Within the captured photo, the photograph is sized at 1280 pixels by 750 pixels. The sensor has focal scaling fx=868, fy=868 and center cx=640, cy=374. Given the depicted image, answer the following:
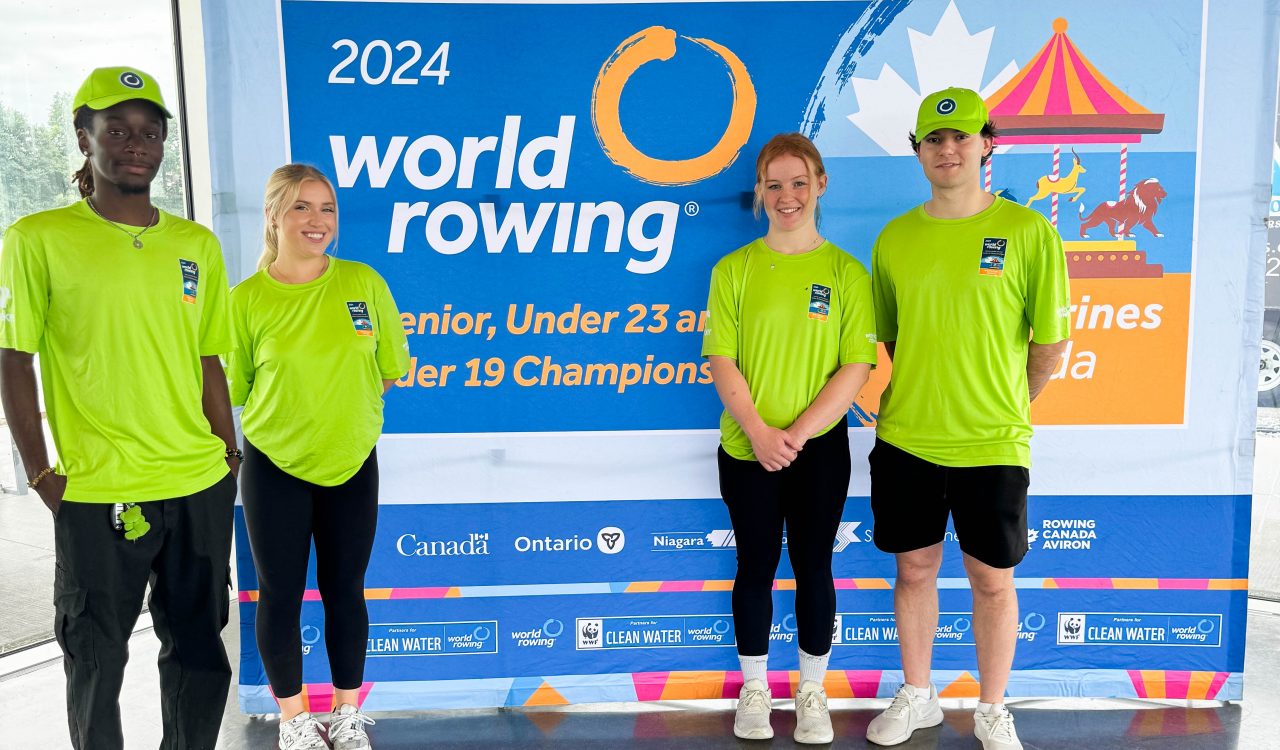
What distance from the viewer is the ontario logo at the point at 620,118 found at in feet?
7.72

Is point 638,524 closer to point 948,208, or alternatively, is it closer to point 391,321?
point 391,321

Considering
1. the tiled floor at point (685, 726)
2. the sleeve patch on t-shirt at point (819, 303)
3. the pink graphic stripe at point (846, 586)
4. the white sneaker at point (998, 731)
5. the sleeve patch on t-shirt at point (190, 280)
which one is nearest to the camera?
the sleeve patch on t-shirt at point (190, 280)

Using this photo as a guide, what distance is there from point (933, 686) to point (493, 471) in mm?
1389

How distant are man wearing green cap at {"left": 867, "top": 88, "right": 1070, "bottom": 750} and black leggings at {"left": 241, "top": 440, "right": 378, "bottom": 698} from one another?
129cm

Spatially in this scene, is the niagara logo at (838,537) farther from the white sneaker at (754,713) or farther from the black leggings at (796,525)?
the white sneaker at (754,713)

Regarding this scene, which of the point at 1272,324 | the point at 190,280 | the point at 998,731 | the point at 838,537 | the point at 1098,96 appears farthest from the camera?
the point at 1272,324

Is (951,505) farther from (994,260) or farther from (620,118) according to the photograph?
(620,118)

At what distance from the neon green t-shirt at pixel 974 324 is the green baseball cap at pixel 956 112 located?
20cm

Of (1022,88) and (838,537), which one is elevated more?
(1022,88)

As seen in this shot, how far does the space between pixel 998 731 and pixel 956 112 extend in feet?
5.03

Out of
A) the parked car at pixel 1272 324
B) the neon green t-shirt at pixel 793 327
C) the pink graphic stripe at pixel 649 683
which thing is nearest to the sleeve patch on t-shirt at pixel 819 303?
the neon green t-shirt at pixel 793 327

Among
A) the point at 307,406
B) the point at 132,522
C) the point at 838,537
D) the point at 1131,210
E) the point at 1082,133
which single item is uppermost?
the point at 1082,133

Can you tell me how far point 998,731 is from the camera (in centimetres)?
220

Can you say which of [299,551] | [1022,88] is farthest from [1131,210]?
[299,551]
